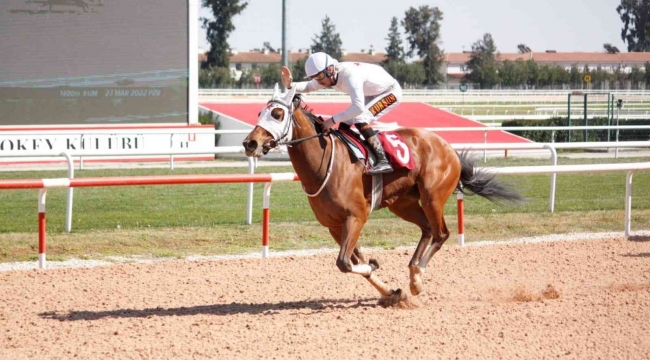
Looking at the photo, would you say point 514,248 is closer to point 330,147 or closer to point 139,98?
point 330,147

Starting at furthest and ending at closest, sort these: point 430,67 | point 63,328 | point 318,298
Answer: point 430,67
point 318,298
point 63,328

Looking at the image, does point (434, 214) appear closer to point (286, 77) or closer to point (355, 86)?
point (355, 86)

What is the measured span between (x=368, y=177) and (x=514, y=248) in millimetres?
3374

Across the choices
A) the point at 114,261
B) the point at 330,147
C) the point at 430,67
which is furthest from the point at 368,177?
the point at 430,67

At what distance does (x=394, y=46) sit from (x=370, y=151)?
244 feet

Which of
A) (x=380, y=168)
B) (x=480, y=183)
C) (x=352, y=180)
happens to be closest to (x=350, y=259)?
(x=352, y=180)

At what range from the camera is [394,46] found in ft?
263

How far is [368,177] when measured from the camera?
716cm

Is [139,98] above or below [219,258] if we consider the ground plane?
above

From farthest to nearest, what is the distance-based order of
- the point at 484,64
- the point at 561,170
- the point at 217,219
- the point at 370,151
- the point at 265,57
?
1. the point at 265,57
2. the point at 484,64
3. the point at 217,219
4. the point at 561,170
5. the point at 370,151

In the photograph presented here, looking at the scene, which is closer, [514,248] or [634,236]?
[514,248]

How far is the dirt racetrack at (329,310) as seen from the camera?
18.5 feet

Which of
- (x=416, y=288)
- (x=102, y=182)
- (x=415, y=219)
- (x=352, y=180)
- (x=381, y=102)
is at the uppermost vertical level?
(x=381, y=102)

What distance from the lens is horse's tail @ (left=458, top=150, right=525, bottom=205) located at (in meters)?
8.20
